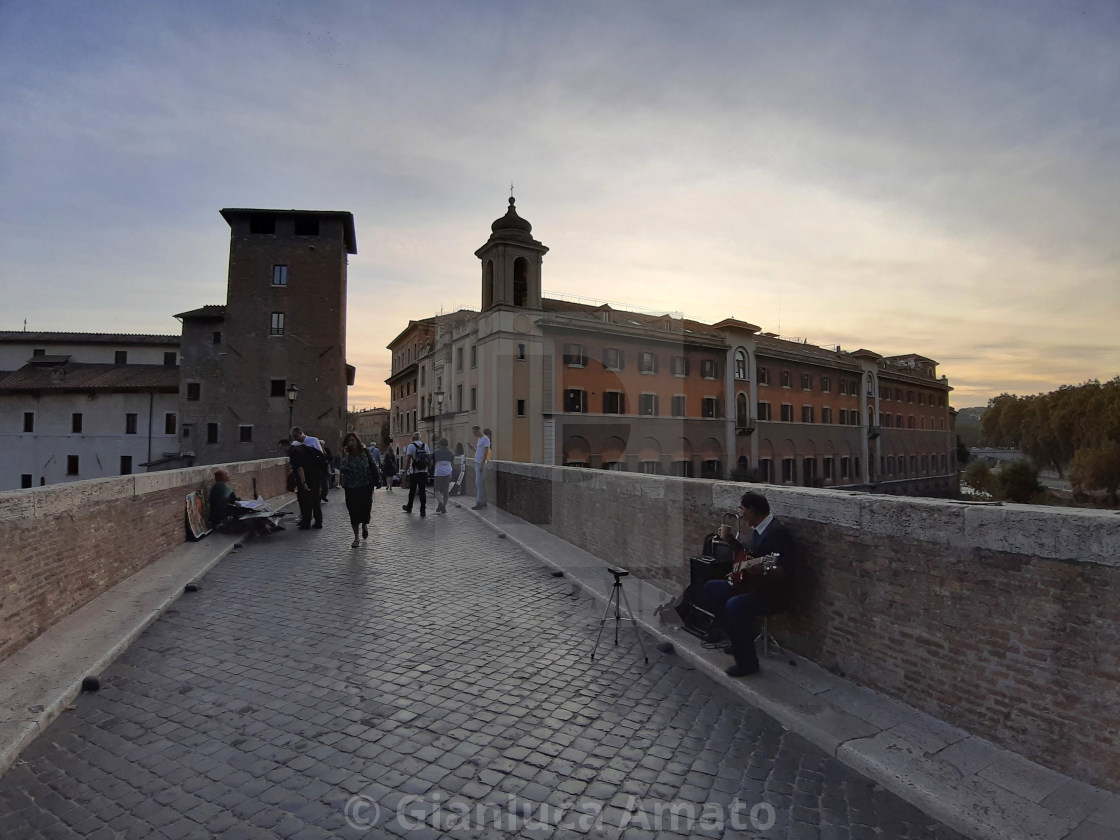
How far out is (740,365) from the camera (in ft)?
155

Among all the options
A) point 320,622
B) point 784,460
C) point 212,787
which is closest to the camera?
point 212,787

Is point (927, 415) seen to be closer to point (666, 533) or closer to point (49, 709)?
point (666, 533)

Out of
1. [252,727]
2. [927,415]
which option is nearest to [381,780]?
[252,727]

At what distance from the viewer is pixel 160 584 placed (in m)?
7.29

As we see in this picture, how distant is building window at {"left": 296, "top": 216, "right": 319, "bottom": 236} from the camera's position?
1538 inches

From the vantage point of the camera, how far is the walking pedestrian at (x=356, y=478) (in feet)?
33.0

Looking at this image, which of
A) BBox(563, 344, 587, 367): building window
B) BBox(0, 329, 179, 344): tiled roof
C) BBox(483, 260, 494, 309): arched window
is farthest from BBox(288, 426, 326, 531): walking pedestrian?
BBox(0, 329, 179, 344): tiled roof

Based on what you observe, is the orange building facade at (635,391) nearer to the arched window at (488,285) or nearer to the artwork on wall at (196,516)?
the arched window at (488,285)

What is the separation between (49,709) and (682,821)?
4247 millimetres

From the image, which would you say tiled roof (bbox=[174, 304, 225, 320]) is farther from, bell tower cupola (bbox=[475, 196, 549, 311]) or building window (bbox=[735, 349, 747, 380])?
building window (bbox=[735, 349, 747, 380])

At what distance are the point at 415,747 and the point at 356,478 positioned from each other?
7104 mm

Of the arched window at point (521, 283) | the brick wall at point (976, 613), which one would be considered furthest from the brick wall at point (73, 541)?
the arched window at point (521, 283)

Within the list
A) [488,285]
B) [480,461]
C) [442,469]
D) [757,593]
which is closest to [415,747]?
[757,593]

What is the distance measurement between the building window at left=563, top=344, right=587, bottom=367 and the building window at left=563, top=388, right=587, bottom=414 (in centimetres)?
173
